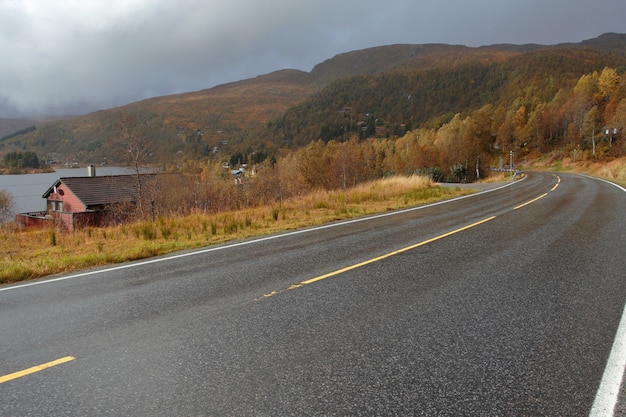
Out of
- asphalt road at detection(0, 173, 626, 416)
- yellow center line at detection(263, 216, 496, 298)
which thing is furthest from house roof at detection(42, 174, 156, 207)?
asphalt road at detection(0, 173, 626, 416)

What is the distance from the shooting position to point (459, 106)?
188 m

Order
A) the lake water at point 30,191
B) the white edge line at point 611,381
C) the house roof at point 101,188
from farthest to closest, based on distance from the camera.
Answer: the lake water at point 30,191 < the house roof at point 101,188 < the white edge line at point 611,381

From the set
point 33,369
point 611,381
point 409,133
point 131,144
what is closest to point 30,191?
point 131,144

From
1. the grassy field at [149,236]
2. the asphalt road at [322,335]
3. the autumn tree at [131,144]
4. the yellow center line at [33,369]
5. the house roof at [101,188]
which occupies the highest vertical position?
the autumn tree at [131,144]

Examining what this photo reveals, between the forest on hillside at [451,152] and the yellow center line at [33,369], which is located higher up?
the forest on hillside at [451,152]

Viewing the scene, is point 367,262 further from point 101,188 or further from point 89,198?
point 101,188

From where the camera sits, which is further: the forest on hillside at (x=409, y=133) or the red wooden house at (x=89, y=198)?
the forest on hillside at (x=409, y=133)

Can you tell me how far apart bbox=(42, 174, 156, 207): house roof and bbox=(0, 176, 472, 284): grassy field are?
29049 mm

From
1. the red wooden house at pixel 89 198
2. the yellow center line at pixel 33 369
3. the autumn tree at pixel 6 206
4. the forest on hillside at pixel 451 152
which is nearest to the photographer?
the yellow center line at pixel 33 369

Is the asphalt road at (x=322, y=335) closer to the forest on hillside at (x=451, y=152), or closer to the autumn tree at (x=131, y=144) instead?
the autumn tree at (x=131, y=144)

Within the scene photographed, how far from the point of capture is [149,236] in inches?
413

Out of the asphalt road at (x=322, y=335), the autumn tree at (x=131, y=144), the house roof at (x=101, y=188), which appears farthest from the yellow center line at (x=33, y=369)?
the house roof at (x=101, y=188)

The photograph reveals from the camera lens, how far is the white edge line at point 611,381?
264 cm

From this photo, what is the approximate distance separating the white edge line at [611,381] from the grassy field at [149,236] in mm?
7831
